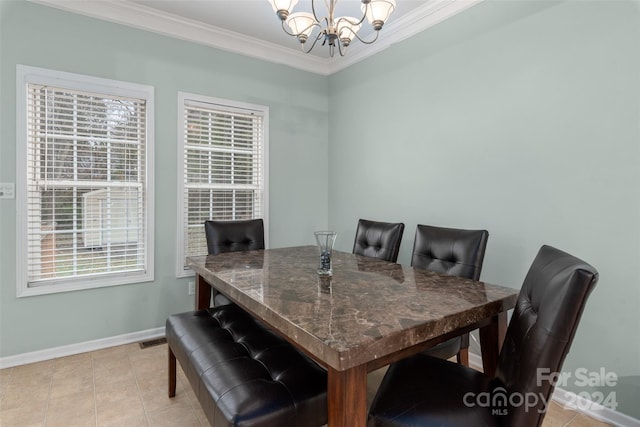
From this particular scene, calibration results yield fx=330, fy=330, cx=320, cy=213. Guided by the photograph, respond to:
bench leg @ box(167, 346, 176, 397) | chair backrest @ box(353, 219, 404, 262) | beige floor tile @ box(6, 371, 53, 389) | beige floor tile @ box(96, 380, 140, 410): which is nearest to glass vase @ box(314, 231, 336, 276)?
chair backrest @ box(353, 219, 404, 262)

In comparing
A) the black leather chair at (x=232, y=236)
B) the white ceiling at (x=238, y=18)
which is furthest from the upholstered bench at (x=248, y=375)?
the white ceiling at (x=238, y=18)

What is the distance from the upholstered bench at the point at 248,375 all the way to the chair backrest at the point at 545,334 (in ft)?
2.20

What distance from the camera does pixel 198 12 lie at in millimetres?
2828

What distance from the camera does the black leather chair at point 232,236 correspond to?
2625 mm

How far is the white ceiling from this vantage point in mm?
2635

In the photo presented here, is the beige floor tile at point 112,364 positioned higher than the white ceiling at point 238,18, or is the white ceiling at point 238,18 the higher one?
the white ceiling at point 238,18

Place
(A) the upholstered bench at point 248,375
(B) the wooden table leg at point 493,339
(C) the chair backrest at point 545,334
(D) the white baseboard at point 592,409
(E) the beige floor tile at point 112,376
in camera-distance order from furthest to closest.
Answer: (E) the beige floor tile at point 112,376 < (D) the white baseboard at point 592,409 < (B) the wooden table leg at point 493,339 < (A) the upholstered bench at point 248,375 < (C) the chair backrest at point 545,334

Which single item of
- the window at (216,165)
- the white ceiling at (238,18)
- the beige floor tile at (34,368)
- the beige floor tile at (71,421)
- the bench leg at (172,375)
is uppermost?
the white ceiling at (238,18)

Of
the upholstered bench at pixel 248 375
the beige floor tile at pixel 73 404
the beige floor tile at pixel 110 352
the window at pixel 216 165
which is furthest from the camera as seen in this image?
the window at pixel 216 165

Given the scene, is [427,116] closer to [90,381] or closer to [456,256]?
[456,256]

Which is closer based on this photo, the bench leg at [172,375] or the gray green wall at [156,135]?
the bench leg at [172,375]

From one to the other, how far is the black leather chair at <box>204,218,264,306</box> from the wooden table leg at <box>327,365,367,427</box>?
5.47 ft

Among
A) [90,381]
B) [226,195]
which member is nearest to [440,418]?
[90,381]

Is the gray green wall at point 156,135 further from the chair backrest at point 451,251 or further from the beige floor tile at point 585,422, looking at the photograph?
the beige floor tile at point 585,422
